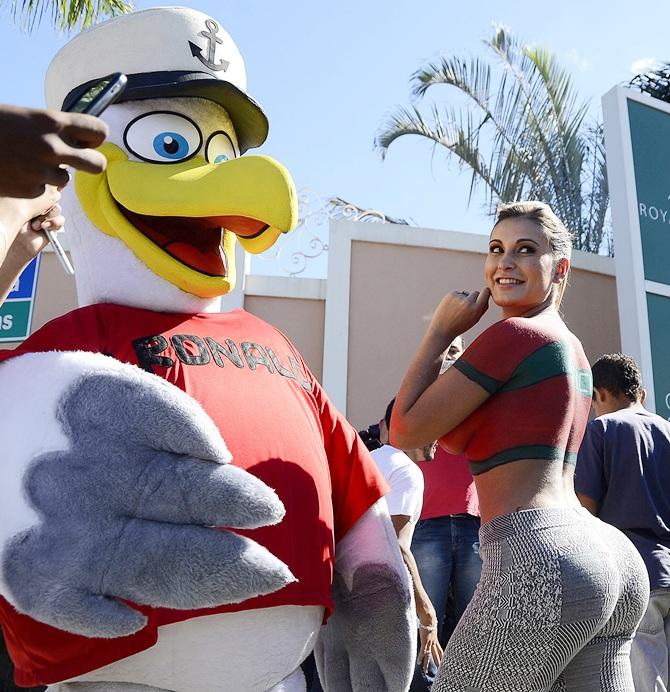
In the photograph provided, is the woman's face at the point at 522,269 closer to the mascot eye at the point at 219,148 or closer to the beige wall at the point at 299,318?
the mascot eye at the point at 219,148

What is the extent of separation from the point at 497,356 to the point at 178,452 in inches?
35.9

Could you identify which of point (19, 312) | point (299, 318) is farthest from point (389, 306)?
point (19, 312)

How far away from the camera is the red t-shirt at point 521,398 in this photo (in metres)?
2.16

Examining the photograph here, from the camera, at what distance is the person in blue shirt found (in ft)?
11.0

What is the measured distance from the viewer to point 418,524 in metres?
4.08

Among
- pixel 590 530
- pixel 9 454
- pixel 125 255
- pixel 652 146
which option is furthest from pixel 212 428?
pixel 652 146

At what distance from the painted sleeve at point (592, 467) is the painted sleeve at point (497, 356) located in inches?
57.3

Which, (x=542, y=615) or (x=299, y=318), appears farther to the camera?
(x=299, y=318)

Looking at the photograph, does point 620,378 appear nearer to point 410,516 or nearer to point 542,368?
point 410,516

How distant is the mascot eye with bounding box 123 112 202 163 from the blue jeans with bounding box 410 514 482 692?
231 centimetres

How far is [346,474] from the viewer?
2.15 metres

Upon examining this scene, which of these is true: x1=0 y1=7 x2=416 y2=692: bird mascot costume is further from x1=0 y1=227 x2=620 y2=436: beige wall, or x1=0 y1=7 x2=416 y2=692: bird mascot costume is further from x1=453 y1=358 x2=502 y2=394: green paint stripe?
x1=0 y1=227 x2=620 y2=436: beige wall

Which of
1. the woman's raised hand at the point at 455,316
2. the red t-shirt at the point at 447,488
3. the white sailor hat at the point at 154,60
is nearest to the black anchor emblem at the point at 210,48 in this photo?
the white sailor hat at the point at 154,60

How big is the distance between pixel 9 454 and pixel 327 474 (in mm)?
708
